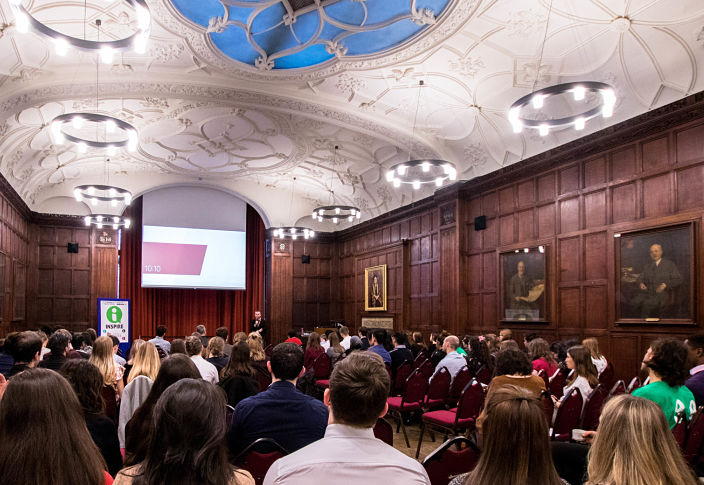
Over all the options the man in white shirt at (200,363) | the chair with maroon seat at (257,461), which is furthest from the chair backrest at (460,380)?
the chair with maroon seat at (257,461)

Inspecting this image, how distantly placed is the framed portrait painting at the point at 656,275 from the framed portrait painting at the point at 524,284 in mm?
1819

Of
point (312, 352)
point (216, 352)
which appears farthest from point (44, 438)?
point (312, 352)

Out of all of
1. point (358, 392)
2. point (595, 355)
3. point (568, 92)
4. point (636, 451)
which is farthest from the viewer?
point (568, 92)

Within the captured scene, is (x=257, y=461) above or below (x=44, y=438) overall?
below

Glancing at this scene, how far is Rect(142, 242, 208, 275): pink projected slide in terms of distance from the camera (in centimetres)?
1895

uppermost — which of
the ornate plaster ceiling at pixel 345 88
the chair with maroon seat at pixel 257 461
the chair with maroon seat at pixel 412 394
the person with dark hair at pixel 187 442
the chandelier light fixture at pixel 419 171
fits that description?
the ornate plaster ceiling at pixel 345 88

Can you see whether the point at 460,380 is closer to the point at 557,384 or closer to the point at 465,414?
the point at 465,414

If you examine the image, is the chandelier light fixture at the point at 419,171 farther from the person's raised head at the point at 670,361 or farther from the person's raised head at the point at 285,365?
the person's raised head at the point at 285,365

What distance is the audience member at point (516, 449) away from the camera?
1803 millimetres

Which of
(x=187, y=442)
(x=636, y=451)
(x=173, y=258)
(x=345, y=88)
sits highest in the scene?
(x=345, y=88)

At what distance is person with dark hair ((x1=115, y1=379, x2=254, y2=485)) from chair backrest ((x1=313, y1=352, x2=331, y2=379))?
24.3 feet

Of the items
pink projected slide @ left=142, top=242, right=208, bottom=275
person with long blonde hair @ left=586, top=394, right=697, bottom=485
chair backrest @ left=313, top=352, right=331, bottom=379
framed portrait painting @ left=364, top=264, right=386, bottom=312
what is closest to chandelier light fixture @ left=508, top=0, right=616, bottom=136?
chair backrest @ left=313, top=352, right=331, bottom=379

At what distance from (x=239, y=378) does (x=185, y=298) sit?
710 inches

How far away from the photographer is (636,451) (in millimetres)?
1967
